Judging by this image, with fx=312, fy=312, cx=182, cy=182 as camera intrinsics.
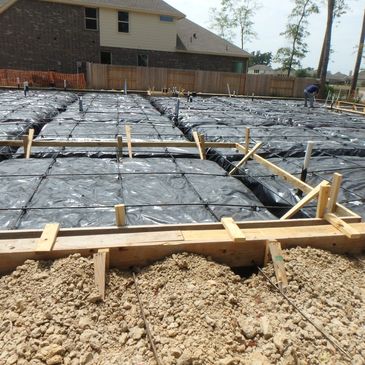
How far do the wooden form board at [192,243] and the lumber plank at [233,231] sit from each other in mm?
47

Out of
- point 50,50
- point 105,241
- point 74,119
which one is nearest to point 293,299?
point 105,241

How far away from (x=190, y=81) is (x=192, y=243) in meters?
19.5

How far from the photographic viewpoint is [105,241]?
266 cm

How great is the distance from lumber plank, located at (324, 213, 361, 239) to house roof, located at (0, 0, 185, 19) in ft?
71.8

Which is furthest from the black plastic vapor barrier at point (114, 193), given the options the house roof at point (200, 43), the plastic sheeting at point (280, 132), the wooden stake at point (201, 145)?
the house roof at point (200, 43)

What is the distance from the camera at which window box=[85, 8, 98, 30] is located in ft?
68.0

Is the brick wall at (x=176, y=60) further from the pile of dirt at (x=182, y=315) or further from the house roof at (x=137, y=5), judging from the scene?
the pile of dirt at (x=182, y=315)

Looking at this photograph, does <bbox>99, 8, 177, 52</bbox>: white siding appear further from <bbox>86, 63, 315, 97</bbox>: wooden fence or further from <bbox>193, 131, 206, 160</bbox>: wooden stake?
<bbox>193, 131, 206, 160</bbox>: wooden stake

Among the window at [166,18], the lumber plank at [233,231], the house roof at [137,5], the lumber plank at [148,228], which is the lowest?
the lumber plank at [148,228]

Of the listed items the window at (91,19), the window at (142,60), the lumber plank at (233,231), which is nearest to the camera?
the lumber plank at (233,231)

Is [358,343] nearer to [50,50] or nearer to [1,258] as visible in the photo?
[1,258]

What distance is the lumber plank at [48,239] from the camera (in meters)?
2.50

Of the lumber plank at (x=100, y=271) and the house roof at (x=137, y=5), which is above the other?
the house roof at (x=137, y=5)

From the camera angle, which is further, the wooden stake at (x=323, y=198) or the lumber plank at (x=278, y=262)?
the wooden stake at (x=323, y=198)
